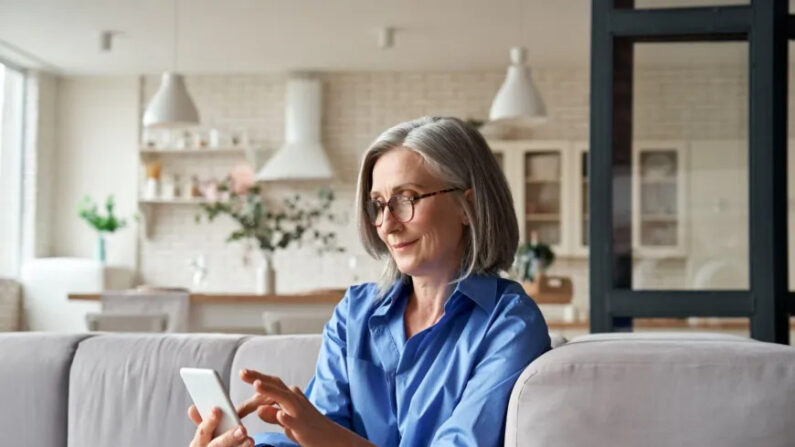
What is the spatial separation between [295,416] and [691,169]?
1679mm

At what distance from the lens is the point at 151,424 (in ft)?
7.79

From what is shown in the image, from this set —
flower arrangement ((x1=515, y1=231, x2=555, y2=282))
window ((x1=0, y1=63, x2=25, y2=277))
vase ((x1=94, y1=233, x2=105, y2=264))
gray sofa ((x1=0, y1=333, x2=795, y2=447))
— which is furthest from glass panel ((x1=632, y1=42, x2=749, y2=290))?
window ((x1=0, y1=63, x2=25, y2=277))

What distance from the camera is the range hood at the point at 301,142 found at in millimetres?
9039

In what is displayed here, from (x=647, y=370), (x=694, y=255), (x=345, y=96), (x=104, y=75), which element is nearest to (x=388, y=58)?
(x=345, y=96)

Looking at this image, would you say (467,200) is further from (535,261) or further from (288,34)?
(288,34)

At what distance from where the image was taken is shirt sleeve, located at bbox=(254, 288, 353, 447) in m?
1.94

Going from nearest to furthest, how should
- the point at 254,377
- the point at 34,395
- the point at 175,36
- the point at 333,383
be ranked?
1. the point at 254,377
2. the point at 333,383
3. the point at 34,395
4. the point at 175,36

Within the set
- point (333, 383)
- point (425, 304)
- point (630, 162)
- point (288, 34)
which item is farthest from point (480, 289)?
point (288, 34)

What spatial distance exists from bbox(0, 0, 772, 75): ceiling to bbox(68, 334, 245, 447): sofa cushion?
4862 mm

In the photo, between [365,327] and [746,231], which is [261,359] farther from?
[746,231]

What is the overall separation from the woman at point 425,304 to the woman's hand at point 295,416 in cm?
14

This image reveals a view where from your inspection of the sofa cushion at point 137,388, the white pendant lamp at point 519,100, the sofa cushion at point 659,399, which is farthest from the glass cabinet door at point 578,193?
the sofa cushion at point 659,399

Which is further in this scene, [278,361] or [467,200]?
[278,361]

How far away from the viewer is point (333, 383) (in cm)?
202
